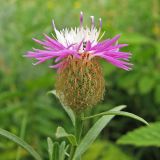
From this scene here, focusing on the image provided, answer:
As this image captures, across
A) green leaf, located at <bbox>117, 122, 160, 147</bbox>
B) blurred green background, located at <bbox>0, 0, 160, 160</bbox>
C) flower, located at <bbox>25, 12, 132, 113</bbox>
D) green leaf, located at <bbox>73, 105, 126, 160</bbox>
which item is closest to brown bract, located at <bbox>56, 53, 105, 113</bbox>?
flower, located at <bbox>25, 12, 132, 113</bbox>

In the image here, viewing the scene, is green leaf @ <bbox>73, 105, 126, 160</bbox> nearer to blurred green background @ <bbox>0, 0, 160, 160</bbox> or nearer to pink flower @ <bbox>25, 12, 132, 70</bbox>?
pink flower @ <bbox>25, 12, 132, 70</bbox>

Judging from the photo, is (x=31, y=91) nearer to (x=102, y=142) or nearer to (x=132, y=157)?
(x=102, y=142)

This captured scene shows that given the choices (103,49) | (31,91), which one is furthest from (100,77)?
(31,91)

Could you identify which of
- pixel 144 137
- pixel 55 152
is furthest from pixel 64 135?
pixel 144 137

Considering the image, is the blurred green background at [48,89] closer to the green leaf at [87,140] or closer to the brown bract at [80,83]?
the green leaf at [87,140]

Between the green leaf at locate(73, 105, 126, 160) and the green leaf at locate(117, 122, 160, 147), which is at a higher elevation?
the green leaf at locate(117, 122, 160, 147)

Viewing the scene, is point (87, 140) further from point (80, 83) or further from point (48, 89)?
point (48, 89)
